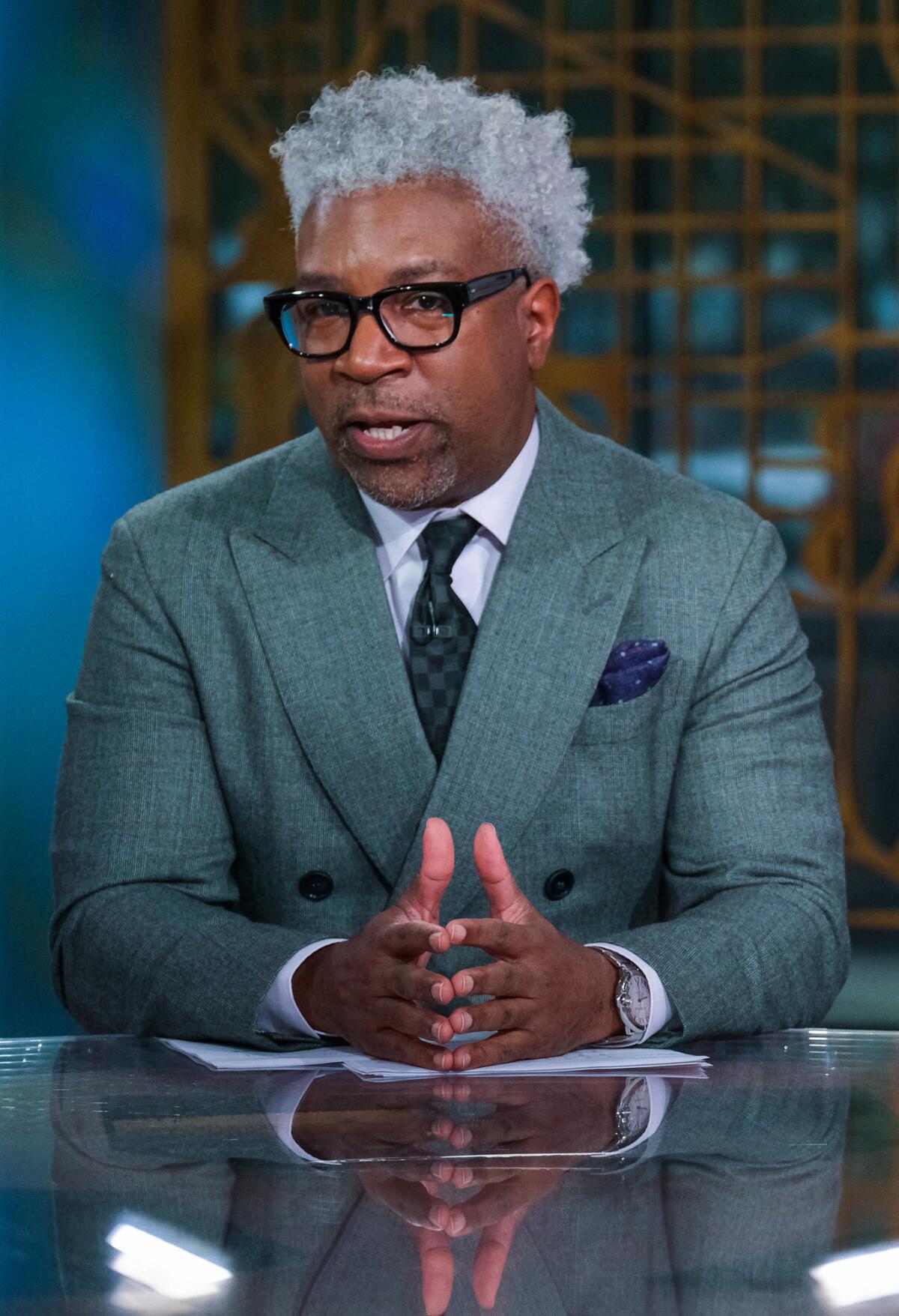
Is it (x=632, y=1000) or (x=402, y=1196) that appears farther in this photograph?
(x=632, y=1000)

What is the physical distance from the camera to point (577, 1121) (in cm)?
113

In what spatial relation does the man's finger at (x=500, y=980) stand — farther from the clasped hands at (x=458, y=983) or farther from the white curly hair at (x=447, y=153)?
the white curly hair at (x=447, y=153)

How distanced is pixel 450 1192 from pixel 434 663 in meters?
0.86

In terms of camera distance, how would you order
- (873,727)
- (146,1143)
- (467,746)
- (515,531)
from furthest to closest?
(873,727), (515,531), (467,746), (146,1143)

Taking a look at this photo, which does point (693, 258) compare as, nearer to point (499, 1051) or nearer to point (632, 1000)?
point (632, 1000)

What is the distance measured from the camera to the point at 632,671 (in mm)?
1744

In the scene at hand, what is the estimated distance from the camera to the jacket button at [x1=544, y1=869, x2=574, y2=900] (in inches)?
66.9

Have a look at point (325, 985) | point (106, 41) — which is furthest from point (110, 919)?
point (106, 41)

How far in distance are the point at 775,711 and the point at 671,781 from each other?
0.43 ft

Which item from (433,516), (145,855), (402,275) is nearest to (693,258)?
A: (433,516)

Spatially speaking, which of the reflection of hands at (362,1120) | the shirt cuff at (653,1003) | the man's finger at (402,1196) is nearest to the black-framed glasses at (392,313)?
the shirt cuff at (653,1003)

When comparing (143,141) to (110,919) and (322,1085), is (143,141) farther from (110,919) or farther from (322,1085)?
(322,1085)

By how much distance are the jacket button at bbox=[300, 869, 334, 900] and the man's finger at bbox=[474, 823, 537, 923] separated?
0.32 metres

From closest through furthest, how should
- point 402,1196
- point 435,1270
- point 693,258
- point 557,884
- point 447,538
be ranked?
point 435,1270 < point 402,1196 < point 557,884 < point 447,538 < point 693,258
